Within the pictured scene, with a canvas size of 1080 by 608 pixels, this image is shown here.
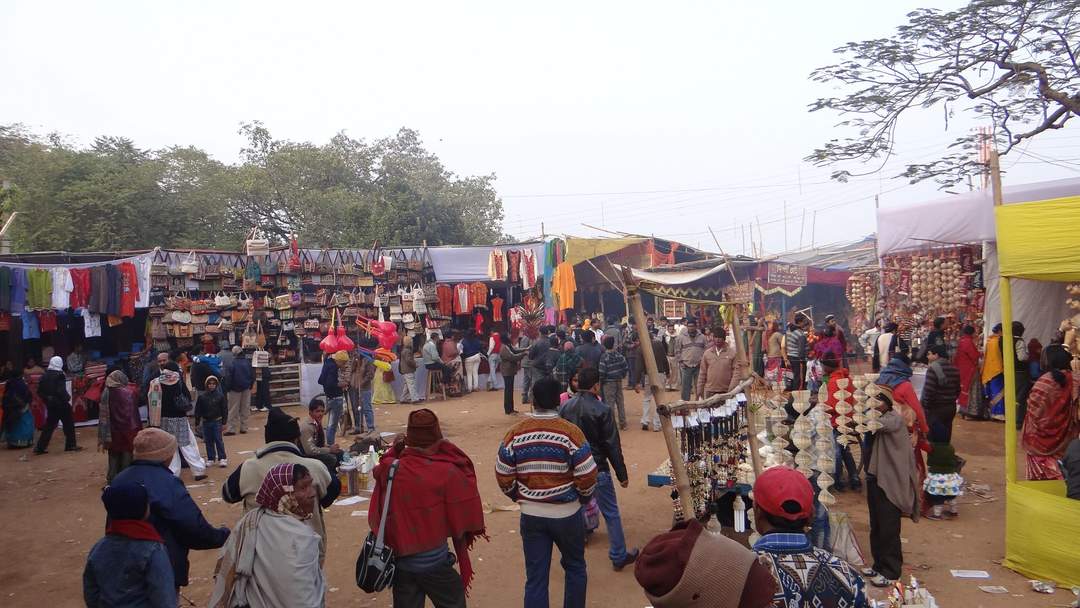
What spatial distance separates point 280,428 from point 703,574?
2.91 m

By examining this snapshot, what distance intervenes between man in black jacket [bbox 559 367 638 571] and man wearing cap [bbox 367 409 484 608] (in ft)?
5.37

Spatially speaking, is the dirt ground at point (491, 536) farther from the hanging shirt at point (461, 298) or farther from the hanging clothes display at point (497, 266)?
the hanging clothes display at point (497, 266)

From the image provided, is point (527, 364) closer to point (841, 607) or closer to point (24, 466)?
point (24, 466)

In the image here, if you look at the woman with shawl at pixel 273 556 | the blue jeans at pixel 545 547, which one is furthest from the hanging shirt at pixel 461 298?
the woman with shawl at pixel 273 556

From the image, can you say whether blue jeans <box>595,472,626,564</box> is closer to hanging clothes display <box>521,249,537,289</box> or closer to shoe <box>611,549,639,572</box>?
shoe <box>611,549,639,572</box>

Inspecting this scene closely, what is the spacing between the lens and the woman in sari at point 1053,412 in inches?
250

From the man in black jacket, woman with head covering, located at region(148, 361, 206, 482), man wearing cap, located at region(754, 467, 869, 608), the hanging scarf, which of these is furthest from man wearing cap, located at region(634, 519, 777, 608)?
woman with head covering, located at region(148, 361, 206, 482)

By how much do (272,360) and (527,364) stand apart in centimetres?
626

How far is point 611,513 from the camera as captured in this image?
5727mm

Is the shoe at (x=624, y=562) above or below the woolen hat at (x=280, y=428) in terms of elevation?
below

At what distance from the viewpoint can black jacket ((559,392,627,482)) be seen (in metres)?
5.46

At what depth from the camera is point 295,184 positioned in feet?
99.1

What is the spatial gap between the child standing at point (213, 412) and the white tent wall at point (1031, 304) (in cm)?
1175

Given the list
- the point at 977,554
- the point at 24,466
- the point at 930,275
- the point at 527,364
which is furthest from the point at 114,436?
the point at 930,275
